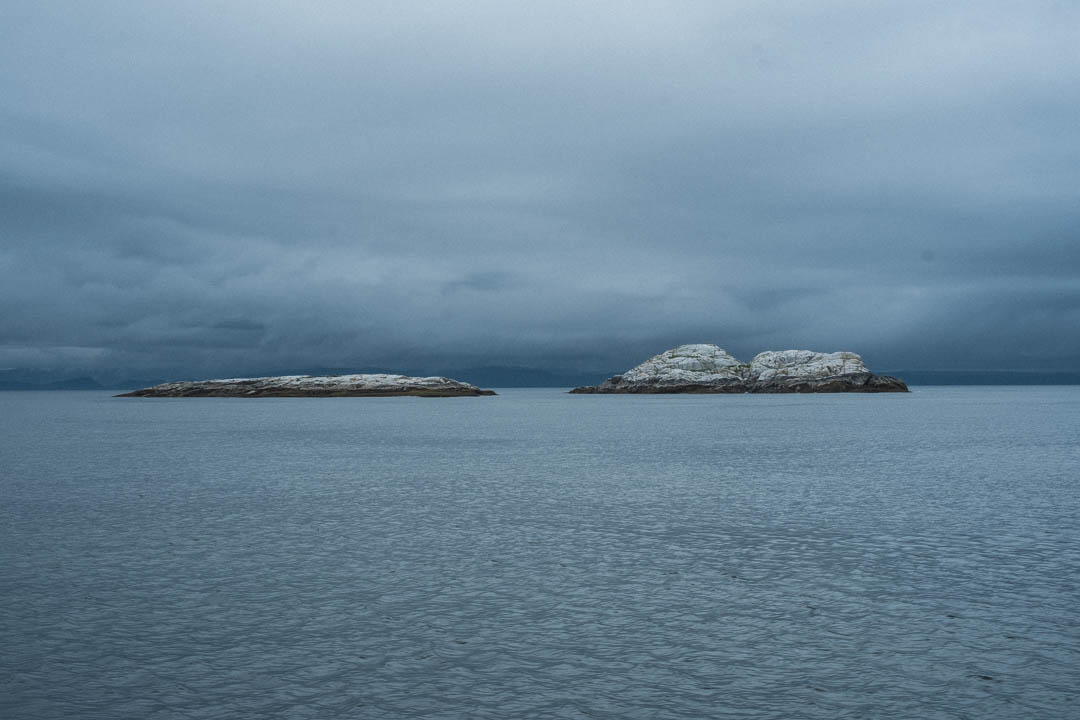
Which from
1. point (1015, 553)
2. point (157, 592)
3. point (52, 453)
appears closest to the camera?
point (157, 592)

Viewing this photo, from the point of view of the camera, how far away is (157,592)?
2022 cm

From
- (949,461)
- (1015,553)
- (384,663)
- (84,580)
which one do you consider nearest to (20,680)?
(384,663)

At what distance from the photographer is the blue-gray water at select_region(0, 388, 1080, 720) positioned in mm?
13656

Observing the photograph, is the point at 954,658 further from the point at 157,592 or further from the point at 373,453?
the point at 373,453

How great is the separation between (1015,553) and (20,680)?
24743 millimetres

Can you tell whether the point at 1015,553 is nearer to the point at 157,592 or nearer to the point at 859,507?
the point at 859,507

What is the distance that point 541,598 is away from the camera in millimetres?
19656

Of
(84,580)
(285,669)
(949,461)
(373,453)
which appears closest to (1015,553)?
(285,669)

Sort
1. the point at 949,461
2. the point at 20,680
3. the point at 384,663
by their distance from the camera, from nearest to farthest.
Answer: the point at 20,680 < the point at 384,663 < the point at 949,461

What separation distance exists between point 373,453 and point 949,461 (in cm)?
4049

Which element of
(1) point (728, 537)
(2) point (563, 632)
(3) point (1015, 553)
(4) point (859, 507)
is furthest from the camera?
(4) point (859, 507)

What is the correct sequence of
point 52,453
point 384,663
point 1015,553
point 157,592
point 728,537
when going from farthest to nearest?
point 52,453 < point 728,537 < point 1015,553 < point 157,592 < point 384,663

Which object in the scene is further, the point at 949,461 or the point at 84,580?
the point at 949,461

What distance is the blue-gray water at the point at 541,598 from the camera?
1366cm
